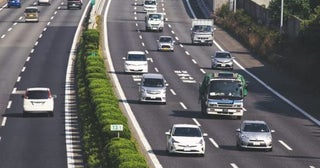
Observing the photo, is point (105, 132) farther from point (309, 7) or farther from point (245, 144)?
point (309, 7)

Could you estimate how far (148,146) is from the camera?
58500 millimetres

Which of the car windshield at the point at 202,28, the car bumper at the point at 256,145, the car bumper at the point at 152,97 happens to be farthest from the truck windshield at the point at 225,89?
the car windshield at the point at 202,28

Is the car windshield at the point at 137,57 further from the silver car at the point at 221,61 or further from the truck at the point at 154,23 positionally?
the truck at the point at 154,23

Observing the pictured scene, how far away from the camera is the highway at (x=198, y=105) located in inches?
2191

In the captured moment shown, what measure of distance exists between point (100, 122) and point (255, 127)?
8596 mm

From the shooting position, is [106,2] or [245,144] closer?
[245,144]

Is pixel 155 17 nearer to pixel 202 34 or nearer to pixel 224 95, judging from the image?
pixel 202 34

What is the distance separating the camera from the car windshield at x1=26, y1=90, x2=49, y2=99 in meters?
69.7

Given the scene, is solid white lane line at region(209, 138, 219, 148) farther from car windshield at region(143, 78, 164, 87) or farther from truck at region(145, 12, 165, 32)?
truck at region(145, 12, 165, 32)

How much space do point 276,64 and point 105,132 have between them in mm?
47887

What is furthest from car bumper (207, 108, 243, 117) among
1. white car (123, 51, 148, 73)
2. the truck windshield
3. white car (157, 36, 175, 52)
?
white car (157, 36, 175, 52)

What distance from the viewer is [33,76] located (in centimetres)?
9075

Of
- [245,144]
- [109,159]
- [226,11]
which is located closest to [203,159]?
[245,144]

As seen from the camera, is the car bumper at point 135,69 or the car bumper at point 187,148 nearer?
the car bumper at point 187,148
